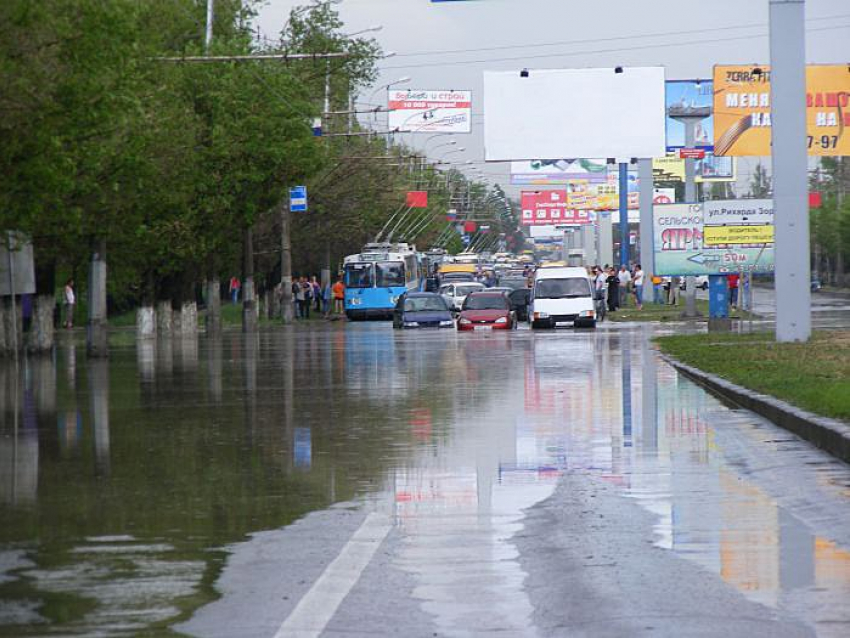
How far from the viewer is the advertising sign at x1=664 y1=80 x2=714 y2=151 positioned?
6850cm

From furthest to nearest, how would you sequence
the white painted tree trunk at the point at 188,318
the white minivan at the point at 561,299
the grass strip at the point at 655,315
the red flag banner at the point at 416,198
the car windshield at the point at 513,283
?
the red flag banner at the point at 416,198, the car windshield at the point at 513,283, the grass strip at the point at 655,315, the white painted tree trunk at the point at 188,318, the white minivan at the point at 561,299

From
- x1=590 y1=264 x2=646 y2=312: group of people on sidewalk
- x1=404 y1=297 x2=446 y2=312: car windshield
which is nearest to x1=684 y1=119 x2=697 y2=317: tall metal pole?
x1=590 y1=264 x2=646 y2=312: group of people on sidewalk

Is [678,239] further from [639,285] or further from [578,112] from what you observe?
[639,285]

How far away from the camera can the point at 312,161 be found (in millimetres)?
54531

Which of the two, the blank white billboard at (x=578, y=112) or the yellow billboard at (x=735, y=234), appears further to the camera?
the blank white billboard at (x=578, y=112)

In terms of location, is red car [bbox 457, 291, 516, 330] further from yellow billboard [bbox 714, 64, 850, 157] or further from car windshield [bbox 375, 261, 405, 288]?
Answer: car windshield [bbox 375, 261, 405, 288]

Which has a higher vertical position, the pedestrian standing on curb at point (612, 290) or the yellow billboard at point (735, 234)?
the yellow billboard at point (735, 234)

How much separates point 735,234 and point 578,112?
21888 mm

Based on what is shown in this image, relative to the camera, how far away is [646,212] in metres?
73.9

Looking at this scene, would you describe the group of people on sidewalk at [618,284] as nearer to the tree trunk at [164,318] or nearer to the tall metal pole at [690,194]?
the tall metal pole at [690,194]

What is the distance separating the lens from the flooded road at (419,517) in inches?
320

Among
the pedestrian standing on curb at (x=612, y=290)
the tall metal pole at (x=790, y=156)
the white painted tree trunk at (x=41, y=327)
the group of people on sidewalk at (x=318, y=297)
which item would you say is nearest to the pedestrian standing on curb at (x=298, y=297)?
the group of people on sidewalk at (x=318, y=297)

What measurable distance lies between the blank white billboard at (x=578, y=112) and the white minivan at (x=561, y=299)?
A: 1100 centimetres

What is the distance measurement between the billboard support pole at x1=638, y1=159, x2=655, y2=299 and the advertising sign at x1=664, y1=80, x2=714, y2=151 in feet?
7.62
